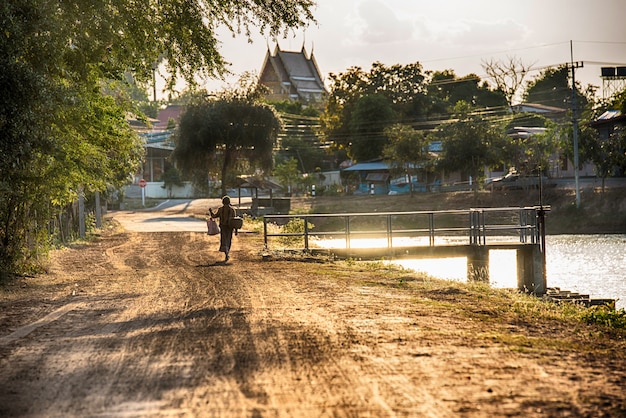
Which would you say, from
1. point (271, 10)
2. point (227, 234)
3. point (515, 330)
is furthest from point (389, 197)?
point (515, 330)

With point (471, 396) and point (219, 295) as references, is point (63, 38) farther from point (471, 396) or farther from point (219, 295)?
point (471, 396)

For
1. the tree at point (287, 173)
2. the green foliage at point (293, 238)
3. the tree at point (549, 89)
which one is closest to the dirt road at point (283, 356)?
the green foliage at point (293, 238)

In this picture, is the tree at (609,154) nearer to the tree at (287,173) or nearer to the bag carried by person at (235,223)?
the tree at (287,173)

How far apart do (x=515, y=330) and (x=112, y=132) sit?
12630mm

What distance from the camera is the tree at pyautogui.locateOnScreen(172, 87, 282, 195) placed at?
204 feet

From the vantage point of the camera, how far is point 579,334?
11602 millimetres

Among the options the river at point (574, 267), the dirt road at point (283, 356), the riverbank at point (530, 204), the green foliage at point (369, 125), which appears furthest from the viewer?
the green foliage at point (369, 125)

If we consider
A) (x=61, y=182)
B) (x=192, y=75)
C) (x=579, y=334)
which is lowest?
(x=579, y=334)

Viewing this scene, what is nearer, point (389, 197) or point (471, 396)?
point (471, 396)

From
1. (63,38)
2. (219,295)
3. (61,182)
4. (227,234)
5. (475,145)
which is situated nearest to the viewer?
(219,295)

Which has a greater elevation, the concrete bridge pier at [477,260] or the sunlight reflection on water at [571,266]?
the concrete bridge pier at [477,260]

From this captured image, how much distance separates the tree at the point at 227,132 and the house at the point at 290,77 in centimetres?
7860

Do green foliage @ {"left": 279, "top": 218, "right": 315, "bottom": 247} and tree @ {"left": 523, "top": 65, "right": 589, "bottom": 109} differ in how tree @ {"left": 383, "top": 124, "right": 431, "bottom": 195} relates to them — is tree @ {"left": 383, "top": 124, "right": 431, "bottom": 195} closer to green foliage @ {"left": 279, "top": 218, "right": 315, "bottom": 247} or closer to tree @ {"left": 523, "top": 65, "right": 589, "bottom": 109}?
green foliage @ {"left": 279, "top": 218, "right": 315, "bottom": 247}

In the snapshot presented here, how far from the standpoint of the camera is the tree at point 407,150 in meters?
78.1
